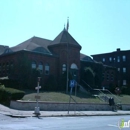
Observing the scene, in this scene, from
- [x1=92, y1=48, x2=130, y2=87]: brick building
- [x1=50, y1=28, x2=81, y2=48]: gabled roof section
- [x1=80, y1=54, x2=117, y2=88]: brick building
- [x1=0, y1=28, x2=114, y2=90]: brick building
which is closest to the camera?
[x1=0, y1=28, x2=114, y2=90]: brick building

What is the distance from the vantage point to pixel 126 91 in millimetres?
51594

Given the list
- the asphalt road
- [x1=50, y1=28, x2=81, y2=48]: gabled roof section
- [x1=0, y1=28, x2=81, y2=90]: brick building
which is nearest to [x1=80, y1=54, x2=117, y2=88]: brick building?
[x1=0, y1=28, x2=81, y2=90]: brick building

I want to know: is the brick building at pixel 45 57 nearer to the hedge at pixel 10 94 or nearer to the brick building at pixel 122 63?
the hedge at pixel 10 94

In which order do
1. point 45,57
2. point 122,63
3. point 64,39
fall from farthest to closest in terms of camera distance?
point 122,63, point 64,39, point 45,57

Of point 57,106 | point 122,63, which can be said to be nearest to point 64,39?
point 57,106

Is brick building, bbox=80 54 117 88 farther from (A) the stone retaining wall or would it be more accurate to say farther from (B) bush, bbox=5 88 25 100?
(B) bush, bbox=5 88 25 100

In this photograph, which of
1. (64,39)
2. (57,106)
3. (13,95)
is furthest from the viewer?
(64,39)

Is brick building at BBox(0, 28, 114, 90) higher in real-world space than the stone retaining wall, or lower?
higher

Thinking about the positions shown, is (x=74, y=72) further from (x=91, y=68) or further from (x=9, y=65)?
(x=9, y=65)

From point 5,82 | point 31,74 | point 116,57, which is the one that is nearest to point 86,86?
point 31,74

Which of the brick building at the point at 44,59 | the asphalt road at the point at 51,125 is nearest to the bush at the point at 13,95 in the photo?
the asphalt road at the point at 51,125

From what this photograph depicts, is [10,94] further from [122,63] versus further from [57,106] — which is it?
[122,63]

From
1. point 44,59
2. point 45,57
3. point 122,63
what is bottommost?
point 44,59

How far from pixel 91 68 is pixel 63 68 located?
7227 mm
